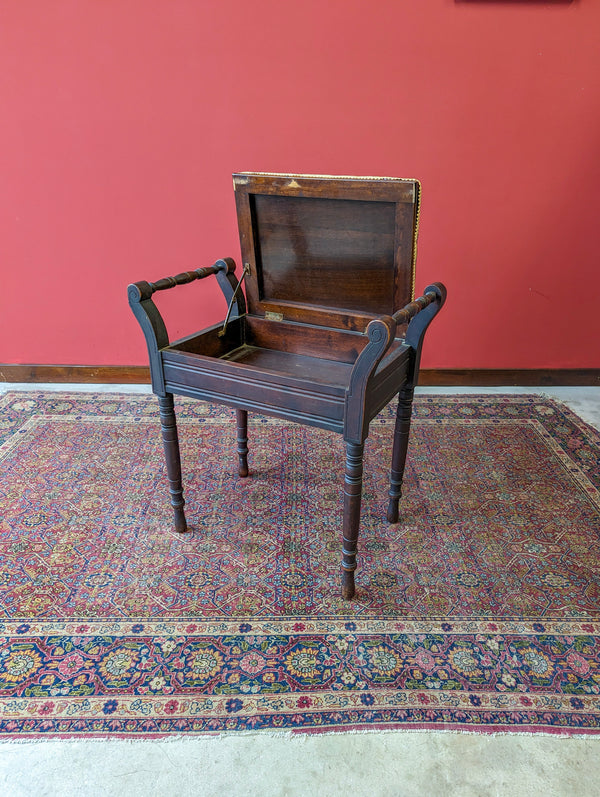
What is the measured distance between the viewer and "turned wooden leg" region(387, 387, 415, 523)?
200cm

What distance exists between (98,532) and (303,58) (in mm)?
2519

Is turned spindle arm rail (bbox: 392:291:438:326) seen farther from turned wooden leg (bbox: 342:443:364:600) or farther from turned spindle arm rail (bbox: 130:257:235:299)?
turned spindle arm rail (bbox: 130:257:235:299)

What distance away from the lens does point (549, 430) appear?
116 inches

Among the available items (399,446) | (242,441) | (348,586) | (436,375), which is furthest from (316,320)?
(436,375)

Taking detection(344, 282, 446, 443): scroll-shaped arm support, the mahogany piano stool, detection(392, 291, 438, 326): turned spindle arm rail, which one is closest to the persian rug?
the mahogany piano stool

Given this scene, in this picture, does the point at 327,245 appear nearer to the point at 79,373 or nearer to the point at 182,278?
the point at 182,278

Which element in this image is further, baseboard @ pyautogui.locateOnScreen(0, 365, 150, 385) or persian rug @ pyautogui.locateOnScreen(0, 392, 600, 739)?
baseboard @ pyautogui.locateOnScreen(0, 365, 150, 385)

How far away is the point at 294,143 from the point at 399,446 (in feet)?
6.01

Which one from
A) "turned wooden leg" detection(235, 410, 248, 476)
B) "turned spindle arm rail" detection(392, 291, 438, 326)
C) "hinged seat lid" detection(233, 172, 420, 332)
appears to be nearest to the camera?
"turned spindle arm rail" detection(392, 291, 438, 326)

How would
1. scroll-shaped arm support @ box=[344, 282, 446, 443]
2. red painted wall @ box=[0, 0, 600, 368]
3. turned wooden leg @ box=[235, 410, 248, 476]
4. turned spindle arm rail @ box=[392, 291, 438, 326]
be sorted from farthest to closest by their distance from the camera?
red painted wall @ box=[0, 0, 600, 368], turned wooden leg @ box=[235, 410, 248, 476], turned spindle arm rail @ box=[392, 291, 438, 326], scroll-shaped arm support @ box=[344, 282, 446, 443]

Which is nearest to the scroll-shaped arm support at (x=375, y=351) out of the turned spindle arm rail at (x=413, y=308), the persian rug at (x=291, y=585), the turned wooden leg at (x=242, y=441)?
the turned spindle arm rail at (x=413, y=308)

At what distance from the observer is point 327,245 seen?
1917 millimetres

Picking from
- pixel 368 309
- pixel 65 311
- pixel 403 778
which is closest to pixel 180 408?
pixel 65 311

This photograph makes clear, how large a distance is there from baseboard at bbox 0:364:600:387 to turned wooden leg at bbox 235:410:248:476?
1.19m
